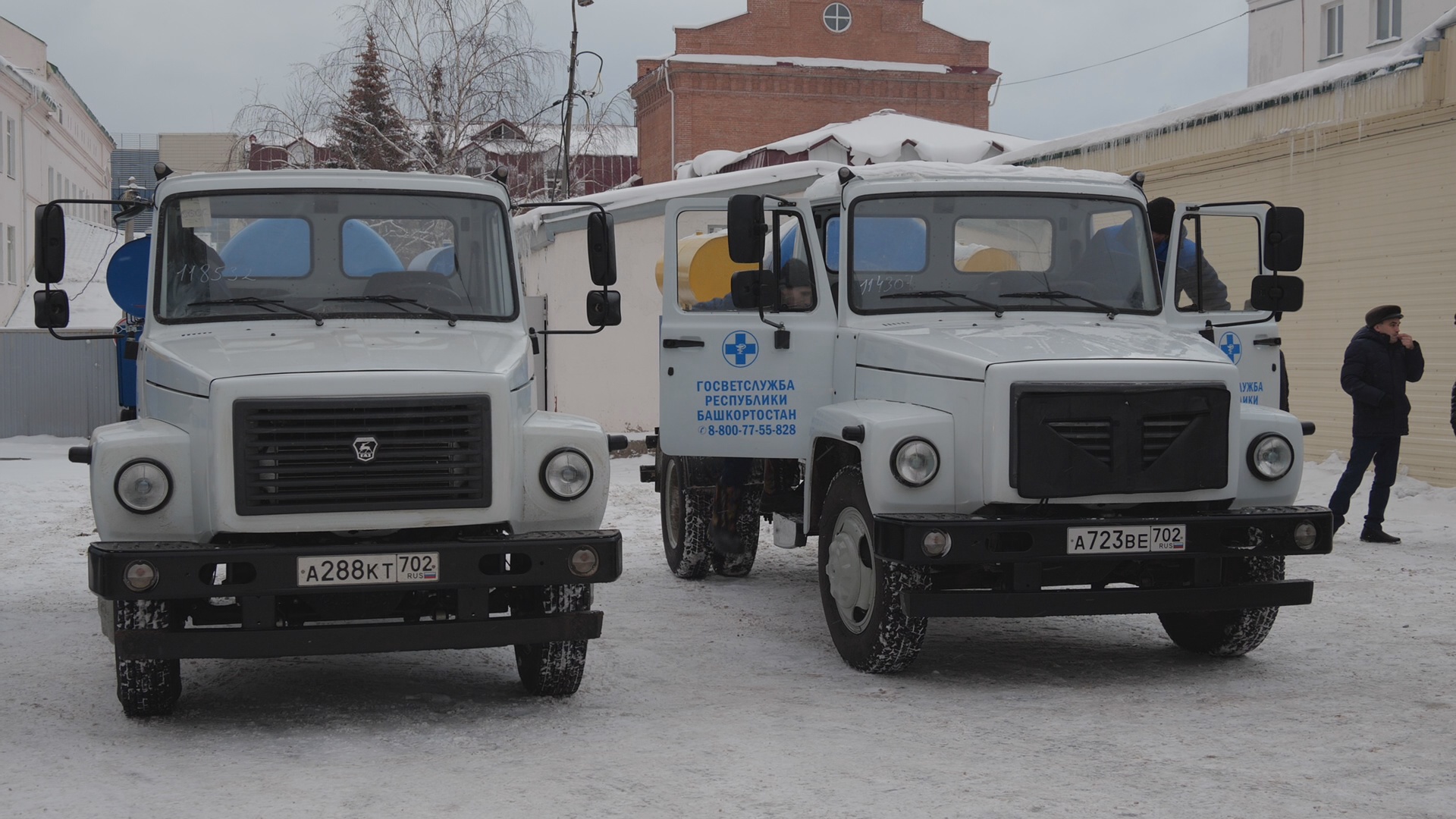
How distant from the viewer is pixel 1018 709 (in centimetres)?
685

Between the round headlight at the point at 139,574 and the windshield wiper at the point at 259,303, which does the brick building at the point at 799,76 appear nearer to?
the windshield wiper at the point at 259,303

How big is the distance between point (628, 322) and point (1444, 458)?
11.6m

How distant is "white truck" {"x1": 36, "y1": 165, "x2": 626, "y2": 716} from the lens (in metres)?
6.24

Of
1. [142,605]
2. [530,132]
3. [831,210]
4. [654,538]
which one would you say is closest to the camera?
[142,605]

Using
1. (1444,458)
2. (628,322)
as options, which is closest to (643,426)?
(628,322)

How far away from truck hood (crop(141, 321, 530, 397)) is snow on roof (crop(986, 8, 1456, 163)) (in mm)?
11170

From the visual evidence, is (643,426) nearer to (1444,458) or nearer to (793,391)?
(1444,458)

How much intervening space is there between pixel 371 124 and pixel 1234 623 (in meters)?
32.3

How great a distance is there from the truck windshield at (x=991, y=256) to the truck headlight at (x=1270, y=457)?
102 centimetres

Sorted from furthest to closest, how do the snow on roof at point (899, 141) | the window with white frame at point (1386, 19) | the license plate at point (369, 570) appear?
the window with white frame at point (1386, 19) < the snow on roof at point (899, 141) < the license plate at point (369, 570)

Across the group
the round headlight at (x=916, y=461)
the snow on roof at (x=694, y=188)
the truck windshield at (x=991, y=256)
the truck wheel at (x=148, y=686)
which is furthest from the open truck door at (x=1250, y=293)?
the snow on roof at (x=694, y=188)

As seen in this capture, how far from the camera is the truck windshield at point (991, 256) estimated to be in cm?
813

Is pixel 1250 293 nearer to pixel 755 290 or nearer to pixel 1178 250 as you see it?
pixel 1178 250

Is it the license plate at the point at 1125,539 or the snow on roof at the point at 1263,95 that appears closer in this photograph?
the license plate at the point at 1125,539
